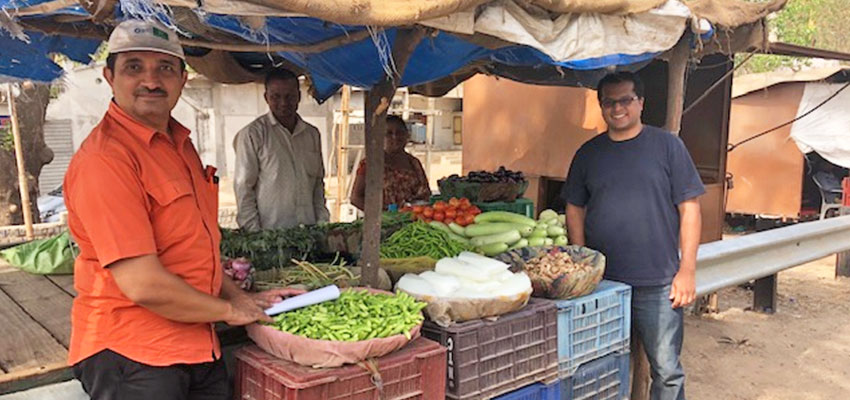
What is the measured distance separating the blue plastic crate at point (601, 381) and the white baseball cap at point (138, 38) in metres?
2.41

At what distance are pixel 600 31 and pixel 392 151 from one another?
3.04 m

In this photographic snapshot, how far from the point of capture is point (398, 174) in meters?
6.21

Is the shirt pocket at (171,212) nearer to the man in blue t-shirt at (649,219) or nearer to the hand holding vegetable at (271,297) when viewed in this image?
the hand holding vegetable at (271,297)

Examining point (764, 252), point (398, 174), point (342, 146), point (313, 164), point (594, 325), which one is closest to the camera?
point (594, 325)

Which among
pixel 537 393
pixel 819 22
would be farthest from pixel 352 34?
pixel 819 22

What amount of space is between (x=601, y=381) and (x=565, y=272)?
67cm

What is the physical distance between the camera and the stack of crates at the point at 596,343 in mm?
3213

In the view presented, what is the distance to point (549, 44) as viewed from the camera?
324 centimetres

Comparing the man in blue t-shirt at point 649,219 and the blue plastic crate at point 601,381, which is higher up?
the man in blue t-shirt at point 649,219

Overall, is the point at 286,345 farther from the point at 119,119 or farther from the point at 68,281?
the point at 68,281

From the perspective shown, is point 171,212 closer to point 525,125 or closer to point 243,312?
point 243,312

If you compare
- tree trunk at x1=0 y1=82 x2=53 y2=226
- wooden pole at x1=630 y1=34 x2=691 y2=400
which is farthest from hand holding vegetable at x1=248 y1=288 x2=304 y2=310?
tree trunk at x1=0 y1=82 x2=53 y2=226

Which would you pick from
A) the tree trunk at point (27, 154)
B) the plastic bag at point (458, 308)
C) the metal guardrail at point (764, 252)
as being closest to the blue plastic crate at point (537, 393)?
the plastic bag at point (458, 308)

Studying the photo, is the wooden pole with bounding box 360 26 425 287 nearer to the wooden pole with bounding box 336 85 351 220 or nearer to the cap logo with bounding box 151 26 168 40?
the cap logo with bounding box 151 26 168 40
